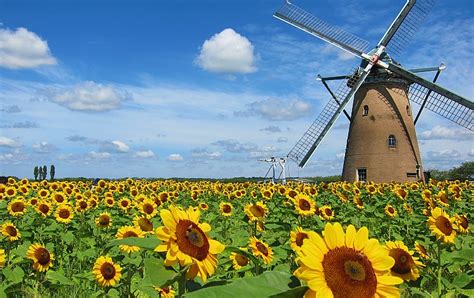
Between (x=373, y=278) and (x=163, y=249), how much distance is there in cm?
80

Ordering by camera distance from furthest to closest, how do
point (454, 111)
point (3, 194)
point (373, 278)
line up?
point (454, 111)
point (3, 194)
point (373, 278)

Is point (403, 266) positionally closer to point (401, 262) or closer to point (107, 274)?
point (401, 262)

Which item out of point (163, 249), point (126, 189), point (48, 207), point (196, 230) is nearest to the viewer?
point (163, 249)

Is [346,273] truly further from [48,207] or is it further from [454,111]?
[454,111]

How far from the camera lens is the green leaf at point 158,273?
1857mm

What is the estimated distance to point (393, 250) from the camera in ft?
10.4

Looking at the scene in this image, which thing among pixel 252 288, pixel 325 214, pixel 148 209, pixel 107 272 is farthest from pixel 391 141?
pixel 252 288

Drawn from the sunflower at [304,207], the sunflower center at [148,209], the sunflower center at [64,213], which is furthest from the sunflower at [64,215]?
the sunflower at [304,207]

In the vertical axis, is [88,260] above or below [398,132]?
below

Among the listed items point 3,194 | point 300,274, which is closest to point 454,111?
point 3,194

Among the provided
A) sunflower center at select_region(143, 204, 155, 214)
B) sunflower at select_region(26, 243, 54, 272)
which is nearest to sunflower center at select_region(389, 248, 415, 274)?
sunflower at select_region(26, 243, 54, 272)

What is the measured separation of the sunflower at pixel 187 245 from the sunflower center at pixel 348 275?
567 millimetres

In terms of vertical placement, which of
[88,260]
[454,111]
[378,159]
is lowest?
[88,260]

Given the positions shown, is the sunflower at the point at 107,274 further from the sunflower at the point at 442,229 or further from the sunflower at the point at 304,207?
the sunflower at the point at 304,207
